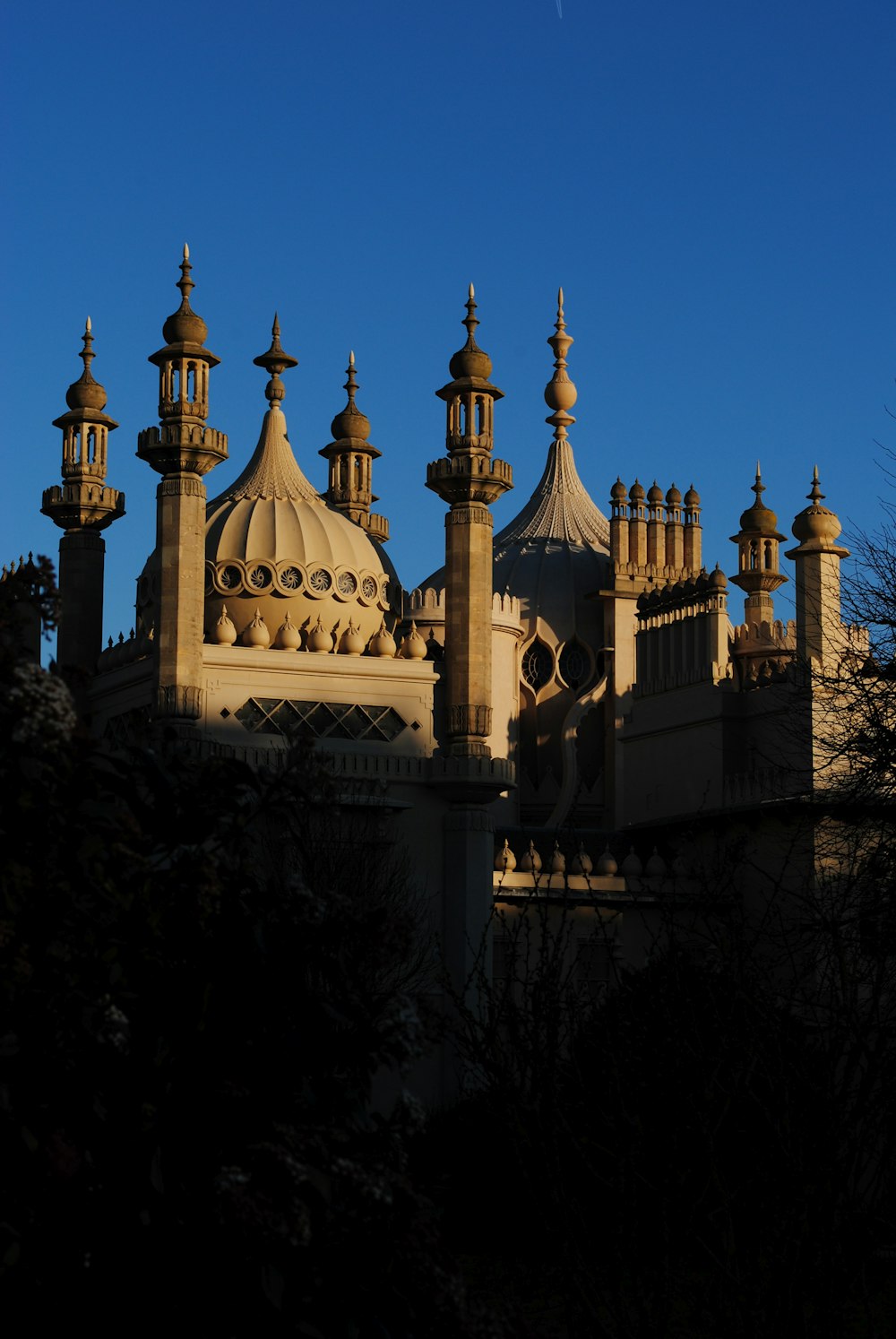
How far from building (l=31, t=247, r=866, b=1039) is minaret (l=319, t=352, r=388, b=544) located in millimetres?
57

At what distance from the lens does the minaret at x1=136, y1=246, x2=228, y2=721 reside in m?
35.1

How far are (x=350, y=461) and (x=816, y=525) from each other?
12737mm

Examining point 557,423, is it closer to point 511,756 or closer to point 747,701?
point 511,756

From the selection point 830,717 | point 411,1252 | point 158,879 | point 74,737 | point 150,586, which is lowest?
point 411,1252

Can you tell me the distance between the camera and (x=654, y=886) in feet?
131

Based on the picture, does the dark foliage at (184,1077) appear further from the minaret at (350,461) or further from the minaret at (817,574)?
the minaret at (350,461)

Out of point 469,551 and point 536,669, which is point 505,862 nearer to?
point 469,551

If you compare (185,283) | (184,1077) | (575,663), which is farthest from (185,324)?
(184,1077)

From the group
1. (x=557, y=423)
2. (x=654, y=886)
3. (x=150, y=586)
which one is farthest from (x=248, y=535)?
(x=557, y=423)

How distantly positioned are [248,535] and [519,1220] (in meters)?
16.8

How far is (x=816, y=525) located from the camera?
38281mm

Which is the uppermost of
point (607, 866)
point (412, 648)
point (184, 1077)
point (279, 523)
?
point (279, 523)

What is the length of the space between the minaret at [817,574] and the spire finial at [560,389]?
538 inches

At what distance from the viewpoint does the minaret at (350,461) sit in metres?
46.3
